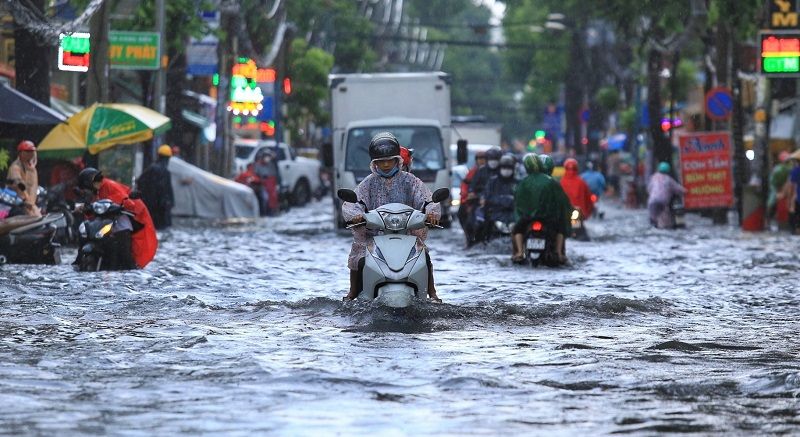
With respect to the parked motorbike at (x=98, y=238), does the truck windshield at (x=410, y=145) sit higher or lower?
higher

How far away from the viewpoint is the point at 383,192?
1391cm

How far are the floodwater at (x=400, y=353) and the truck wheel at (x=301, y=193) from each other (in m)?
28.7

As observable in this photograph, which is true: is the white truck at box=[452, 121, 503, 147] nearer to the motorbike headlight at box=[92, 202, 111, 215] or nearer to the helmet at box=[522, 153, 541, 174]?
the helmet at box=[522, 153, 541, 174]

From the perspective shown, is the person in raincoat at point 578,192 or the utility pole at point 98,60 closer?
the person in raincoat at point 578,192

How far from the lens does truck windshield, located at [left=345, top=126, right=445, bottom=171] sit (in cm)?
3141

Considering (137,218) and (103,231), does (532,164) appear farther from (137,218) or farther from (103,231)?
(103,231)

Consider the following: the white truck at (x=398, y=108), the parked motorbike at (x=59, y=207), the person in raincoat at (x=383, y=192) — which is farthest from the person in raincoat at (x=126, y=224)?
the white truck at (x=398, y=108)

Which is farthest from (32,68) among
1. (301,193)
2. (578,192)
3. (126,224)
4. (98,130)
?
(301,193)

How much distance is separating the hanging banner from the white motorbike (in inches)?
933

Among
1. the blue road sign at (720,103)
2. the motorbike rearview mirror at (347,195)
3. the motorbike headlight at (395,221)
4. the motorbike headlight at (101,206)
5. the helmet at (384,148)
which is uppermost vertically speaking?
the blue road sign at (720,103)

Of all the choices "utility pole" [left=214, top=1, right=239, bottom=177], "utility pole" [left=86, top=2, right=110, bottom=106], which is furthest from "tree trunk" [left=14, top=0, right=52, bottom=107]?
"utility pole" [left=214, top=1, right=239, bottom=177]

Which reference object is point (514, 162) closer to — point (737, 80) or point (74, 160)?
point (74, 160)

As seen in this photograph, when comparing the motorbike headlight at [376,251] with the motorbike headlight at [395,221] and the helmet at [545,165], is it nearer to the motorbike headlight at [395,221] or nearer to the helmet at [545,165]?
the motorbike headlight at [395,221]

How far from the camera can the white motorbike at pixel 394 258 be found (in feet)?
42.8
